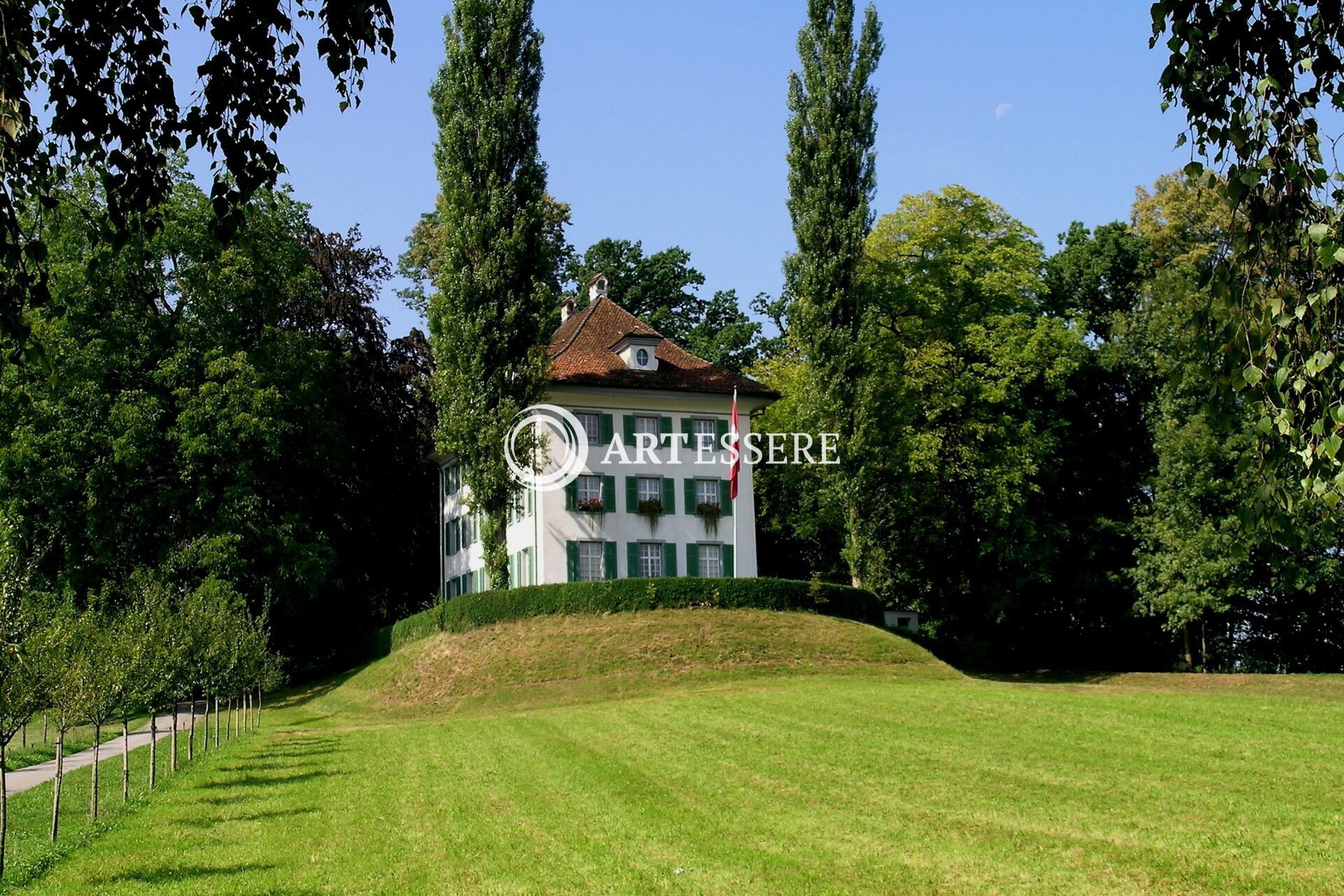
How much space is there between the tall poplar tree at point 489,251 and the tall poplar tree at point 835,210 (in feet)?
27.2

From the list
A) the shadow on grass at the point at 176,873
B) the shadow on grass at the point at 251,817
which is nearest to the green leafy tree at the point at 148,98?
the shadow on grass at the point at 176,873

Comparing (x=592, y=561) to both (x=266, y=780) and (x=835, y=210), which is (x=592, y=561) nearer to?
(x=835, y=210)

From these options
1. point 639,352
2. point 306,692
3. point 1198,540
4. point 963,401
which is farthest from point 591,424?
point 1198,540

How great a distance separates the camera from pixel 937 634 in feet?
156

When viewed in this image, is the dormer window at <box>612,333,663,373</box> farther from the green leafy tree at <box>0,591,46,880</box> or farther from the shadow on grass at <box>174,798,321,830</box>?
the green leafy tree at <box>0,591,46,880</box>

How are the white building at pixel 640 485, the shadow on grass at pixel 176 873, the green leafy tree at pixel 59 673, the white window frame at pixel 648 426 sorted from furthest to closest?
the white window frame at pixel 648 426 < the white building at pixel 640 485 < the green leafy tree at pixel 59 673 < the shadow on grass at pixel 176 873

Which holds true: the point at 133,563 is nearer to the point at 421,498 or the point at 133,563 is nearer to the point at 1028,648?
the point at 421,498

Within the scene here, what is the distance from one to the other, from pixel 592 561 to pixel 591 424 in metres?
4.39

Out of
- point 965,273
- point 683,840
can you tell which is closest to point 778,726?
point 683,840

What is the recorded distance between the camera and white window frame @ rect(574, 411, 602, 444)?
41.6 metres

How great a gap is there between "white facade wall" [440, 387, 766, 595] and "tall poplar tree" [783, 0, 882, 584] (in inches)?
141

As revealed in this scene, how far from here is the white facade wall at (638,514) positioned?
135 ft

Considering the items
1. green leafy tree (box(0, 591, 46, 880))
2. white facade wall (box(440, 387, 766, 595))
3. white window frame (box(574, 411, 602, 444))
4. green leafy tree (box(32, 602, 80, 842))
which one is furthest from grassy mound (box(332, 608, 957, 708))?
green leafy tree (box(0, 591, 46, 880))

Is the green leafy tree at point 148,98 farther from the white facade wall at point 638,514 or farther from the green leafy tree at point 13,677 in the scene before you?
the white facade wall at point 638,514
